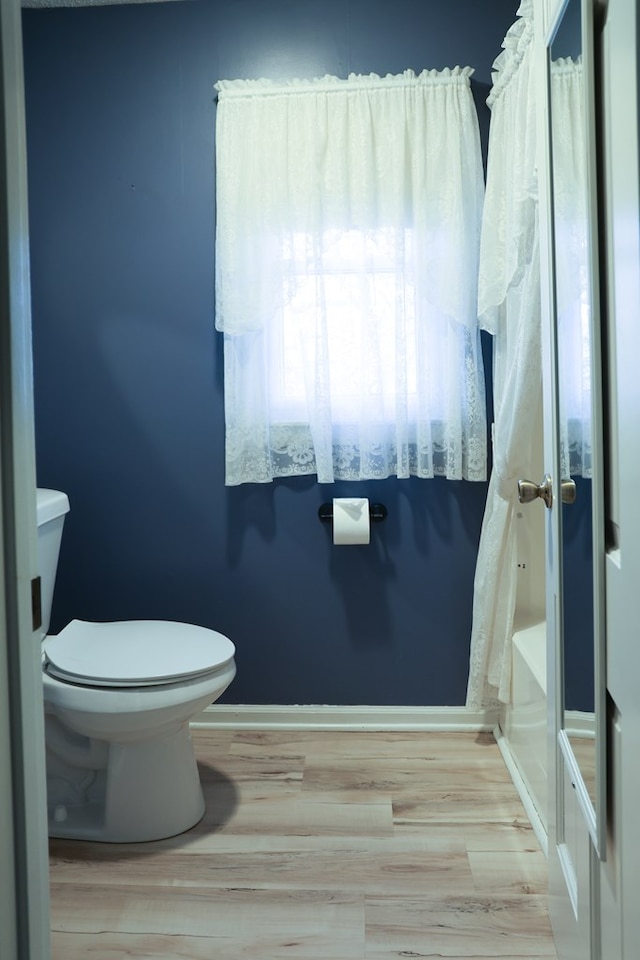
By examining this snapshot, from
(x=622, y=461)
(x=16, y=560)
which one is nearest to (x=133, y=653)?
(x=16, y=560)

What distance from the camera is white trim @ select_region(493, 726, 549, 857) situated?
2.00 m

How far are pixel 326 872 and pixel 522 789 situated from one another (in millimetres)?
632

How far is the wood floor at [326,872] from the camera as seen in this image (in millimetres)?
1669

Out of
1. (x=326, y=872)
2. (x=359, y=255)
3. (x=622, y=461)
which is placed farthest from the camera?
(x=359, y=255)

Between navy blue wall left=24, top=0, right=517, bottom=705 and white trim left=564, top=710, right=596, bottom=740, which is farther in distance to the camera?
navy blue wall left=24, top=0, right=517, bottom=705

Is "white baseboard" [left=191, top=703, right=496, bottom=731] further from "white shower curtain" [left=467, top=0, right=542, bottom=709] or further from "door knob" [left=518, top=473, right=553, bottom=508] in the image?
"door knob" [left=518, top=473, right=553, bottom=508]

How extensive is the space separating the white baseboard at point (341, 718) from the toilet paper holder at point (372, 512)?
2.06 ft

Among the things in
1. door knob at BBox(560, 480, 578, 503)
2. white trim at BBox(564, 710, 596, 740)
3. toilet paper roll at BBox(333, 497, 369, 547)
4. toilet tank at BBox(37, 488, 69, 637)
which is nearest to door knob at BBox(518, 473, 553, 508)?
door knob at BBox(560, 480, 578, 503)

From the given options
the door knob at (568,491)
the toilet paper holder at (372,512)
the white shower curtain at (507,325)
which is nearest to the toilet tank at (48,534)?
the toilet paper holder at (372,512)

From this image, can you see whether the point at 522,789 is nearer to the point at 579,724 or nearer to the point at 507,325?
the point at 579,724

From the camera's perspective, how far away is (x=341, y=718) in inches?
107

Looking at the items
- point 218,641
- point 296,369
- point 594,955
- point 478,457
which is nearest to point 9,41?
point 594,955

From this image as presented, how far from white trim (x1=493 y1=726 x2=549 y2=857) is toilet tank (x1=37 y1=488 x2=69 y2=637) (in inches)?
54.6

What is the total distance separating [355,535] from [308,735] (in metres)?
0.68
